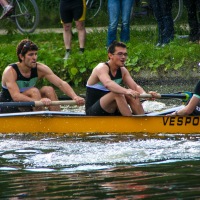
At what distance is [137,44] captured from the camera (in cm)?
1864

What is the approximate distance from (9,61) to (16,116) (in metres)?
5.52

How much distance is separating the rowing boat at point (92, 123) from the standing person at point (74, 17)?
5.27 m

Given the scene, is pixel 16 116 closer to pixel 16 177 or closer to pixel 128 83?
pixel 128 83

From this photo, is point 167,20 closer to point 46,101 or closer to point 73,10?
point 73,10

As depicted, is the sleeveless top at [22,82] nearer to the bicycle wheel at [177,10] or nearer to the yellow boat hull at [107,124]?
the yellow boat hull at [107,124]

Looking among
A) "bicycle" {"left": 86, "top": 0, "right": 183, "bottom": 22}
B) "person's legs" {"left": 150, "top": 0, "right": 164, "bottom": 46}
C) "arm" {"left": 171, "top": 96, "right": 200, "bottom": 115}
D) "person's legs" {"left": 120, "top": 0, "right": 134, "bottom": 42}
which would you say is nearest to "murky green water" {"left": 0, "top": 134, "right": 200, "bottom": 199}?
"arm" {"left": 171, "top": 96, "right": 200, "bottom": 115}

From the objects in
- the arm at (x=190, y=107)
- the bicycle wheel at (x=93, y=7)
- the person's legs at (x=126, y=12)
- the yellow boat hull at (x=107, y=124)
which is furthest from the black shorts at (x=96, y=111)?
the bicycle wheel at (x=93, y=7)

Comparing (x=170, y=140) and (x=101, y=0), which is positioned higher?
(x=101, y=0)

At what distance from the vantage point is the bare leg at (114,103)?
12.8 meters

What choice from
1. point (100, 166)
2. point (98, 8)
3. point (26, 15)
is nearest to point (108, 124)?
point (100, 166)

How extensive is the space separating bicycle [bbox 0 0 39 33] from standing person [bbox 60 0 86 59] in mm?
2030

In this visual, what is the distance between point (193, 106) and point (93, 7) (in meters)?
10.00

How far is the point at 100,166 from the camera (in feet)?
35.0

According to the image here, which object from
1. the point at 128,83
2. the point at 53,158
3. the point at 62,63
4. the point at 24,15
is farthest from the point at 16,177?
the point at 24,15
